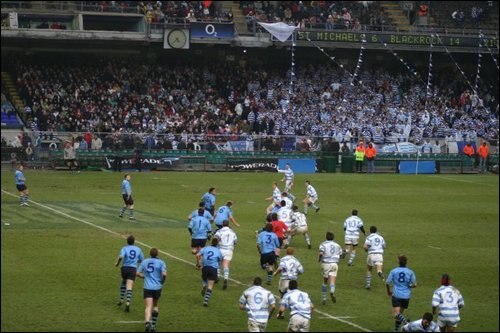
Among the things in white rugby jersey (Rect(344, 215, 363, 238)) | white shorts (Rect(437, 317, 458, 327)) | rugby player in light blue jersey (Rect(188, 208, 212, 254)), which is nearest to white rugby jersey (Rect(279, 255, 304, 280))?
white shorts (Rect(437, 317, 458, 327))

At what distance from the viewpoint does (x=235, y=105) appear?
64938 millimetres

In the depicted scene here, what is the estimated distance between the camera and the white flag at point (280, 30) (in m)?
64.4

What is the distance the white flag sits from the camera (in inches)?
2537

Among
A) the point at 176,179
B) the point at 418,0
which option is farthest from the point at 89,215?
the point at 418,0

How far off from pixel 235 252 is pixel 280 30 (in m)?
34.6

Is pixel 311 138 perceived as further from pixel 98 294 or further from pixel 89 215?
pixel 98 294

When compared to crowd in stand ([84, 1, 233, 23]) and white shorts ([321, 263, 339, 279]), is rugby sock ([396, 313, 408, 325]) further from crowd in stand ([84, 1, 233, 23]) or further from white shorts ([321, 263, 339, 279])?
crowd in stand ([84, 1, 233, 23])

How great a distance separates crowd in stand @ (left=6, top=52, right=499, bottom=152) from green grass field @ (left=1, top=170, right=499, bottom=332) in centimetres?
470

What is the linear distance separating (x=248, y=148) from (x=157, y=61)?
1269 cm

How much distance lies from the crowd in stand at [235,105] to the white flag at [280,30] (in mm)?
2996

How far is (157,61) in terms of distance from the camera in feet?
223

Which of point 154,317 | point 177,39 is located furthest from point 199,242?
point 177,39

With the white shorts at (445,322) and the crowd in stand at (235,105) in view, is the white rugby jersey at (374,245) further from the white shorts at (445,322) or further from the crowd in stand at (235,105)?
the crowd in stand at (235,105)

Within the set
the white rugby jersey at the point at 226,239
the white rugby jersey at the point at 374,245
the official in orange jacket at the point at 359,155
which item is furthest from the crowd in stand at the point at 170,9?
the white rugby jersey at the point at 374,245
